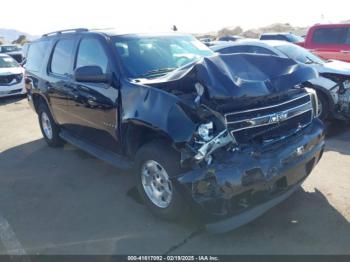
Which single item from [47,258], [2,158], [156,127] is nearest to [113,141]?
[156,127]

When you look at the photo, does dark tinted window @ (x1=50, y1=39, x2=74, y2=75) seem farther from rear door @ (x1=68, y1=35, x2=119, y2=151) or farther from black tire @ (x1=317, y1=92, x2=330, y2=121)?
black tire @ (x1=317, y1=92, x2=330, y2=121)

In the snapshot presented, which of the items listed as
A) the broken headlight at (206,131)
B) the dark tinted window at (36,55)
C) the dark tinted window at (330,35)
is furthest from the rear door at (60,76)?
the dark tinted window at (330,35)

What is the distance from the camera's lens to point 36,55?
7012 millimetres

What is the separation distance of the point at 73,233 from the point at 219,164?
176 centimetres

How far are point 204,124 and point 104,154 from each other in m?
2.00

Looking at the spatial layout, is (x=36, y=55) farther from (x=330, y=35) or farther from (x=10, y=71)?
(x=330, y=35)

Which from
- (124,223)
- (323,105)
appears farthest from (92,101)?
(323,105)

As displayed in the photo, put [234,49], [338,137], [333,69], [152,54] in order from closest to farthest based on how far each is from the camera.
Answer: [152,54]
[338,137]
[333,69]
[234,49]

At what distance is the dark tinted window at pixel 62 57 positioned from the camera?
18.4 feet

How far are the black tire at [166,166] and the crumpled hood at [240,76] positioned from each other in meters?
0.60

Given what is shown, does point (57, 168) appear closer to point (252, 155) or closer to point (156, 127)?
point (156, 127)

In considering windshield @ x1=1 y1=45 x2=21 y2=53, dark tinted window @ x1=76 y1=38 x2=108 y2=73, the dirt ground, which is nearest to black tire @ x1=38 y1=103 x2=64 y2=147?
the dirt ground

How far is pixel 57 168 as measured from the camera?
5941 millimetres

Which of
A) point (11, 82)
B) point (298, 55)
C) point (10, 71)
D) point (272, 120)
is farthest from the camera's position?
point (10, 71)
